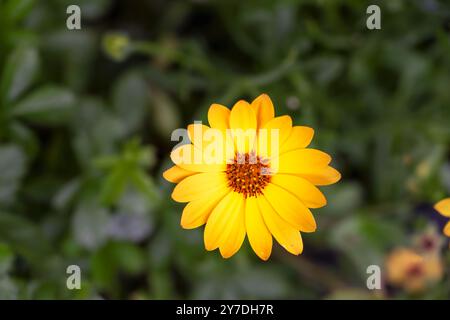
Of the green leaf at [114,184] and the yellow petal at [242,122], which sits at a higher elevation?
the green leaf at [114,184]

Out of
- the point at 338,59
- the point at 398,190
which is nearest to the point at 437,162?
the point at 398,190

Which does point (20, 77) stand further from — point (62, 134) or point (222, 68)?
point (222, 68)

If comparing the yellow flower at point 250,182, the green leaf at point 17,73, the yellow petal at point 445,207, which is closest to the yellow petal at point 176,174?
the yellow flower at point 250,182

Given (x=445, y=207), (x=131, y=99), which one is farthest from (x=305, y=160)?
(x=131, y=99)

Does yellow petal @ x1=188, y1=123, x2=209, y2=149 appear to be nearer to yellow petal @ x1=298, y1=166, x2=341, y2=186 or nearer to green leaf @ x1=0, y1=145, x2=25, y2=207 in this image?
yellow petal @ x1=298, y1=166, x2=341, y2=186

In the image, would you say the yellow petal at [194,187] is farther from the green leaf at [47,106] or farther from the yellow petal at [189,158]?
the green leaf at [47,106]

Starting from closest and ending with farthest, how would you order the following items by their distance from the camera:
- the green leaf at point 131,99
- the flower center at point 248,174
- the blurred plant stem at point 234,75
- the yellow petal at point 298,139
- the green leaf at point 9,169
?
the yellow petal at point 298,139, the flower center at point 248,174, the blurred plant stem at point 234,75, the green leaf at point 9,169, the green leaf at point 131,99
